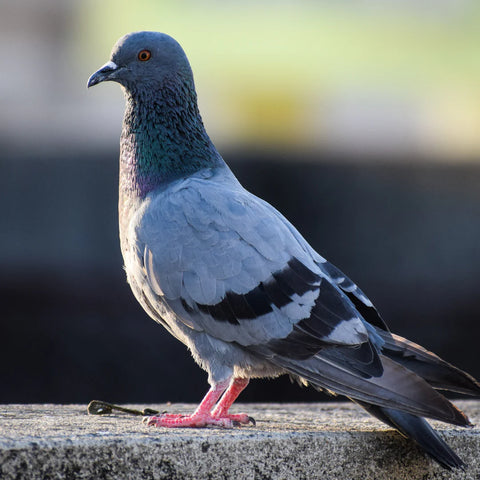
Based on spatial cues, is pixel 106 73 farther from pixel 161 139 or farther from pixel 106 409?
pixel 106 409

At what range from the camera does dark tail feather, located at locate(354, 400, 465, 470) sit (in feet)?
13.0

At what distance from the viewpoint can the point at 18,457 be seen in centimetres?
360

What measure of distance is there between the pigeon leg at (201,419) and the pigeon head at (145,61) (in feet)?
6.30

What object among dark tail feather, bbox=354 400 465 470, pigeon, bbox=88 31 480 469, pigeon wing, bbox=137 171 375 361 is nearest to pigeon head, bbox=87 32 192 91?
pigeon, bbox=88 31 480 469

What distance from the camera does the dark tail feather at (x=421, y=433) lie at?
3.95 meters

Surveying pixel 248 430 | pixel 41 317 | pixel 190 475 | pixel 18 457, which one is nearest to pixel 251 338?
pixel 248 430

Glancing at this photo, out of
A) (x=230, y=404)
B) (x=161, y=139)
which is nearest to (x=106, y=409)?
(x=230, y=404)

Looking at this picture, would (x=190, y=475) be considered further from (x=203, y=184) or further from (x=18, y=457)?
(x=203, y=184)

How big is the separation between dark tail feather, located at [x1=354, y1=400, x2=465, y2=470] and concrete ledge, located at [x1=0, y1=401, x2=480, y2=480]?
0.12m

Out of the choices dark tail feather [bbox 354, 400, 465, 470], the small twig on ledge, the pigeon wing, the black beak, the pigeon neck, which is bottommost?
the small twig on ledge

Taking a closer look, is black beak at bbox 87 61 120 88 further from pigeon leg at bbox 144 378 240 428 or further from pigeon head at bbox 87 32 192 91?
pigeon leg at bbox 144 378 240 428

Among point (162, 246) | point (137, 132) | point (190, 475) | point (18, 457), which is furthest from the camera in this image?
point (137, 132)

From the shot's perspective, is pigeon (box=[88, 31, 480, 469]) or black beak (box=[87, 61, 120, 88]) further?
black beak (box=[87, 61, 120, 88])

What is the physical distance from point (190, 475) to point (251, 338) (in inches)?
32.0
